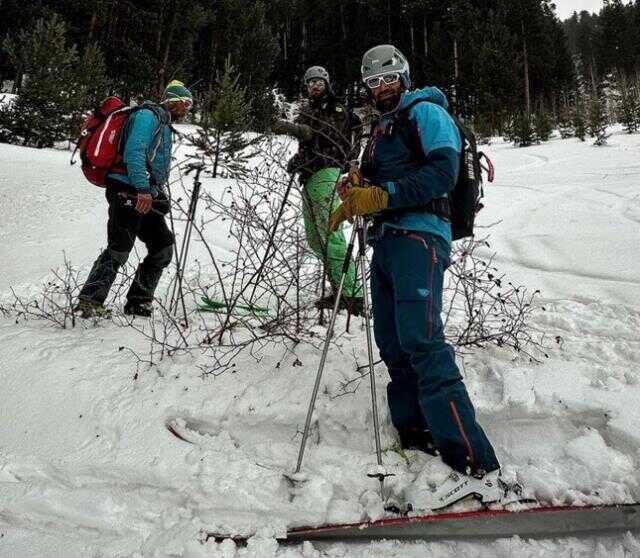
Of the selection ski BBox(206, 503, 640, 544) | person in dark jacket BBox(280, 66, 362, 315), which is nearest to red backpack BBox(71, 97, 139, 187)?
person in dark jacket BBox(280, 66, 362, 315)

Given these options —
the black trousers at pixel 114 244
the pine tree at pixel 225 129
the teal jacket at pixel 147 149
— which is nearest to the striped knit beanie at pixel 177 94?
the teal jacket at pixel 147 149

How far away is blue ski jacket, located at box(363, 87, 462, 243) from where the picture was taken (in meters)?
1.90

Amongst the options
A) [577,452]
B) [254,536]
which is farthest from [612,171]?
[254,536]

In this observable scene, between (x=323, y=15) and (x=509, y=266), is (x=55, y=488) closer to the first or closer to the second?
(x=509, y=266)

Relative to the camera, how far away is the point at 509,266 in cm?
474

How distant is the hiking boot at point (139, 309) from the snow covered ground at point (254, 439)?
0.35 m

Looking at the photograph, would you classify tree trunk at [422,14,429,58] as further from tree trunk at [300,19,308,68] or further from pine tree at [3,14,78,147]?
pine tree at [3,14,78,147]

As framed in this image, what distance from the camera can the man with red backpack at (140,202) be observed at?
3305 millimetres

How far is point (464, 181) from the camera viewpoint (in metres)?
2.06

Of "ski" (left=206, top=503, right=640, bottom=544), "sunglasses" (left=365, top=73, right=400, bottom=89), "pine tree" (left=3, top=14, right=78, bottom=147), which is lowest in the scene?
"ski" (left=206, top=503, right=640, bottom=544)

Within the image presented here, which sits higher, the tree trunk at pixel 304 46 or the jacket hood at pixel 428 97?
the tree trunk at pixel 304 46

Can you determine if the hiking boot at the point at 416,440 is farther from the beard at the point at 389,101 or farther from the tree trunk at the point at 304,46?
the tree trunk at the point at 304,46

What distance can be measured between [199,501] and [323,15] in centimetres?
3511

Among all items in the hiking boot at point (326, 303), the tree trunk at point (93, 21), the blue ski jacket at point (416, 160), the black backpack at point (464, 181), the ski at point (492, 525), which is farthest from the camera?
the tree trunk at point (93, 21)
